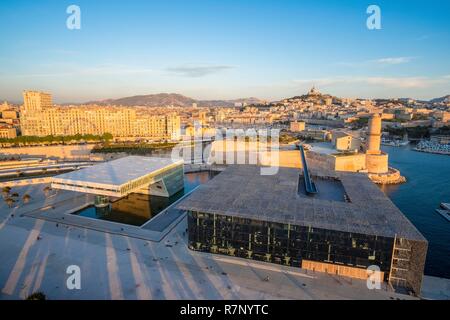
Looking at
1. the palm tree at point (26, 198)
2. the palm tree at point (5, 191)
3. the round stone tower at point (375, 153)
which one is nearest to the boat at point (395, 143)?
the round stone tower at point (375, 153)

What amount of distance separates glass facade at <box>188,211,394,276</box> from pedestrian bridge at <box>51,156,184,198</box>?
10.4m

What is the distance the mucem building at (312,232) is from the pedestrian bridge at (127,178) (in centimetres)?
924

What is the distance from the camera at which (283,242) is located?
18.4 meters

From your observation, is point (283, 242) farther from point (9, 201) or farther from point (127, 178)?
point (9, 201)

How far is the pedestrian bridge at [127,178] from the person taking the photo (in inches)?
1043

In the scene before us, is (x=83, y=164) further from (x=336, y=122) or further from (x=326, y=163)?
(x=336, y=122)

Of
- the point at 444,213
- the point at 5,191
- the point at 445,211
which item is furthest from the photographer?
the point at 445,211

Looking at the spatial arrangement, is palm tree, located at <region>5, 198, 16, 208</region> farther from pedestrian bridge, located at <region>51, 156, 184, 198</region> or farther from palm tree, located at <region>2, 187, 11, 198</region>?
pedestrian bridge, located at <region>51, 156, 184, 198</region>

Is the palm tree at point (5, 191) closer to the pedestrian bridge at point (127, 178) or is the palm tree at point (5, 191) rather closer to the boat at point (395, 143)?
the pedestrian bridge at point (127, 178)

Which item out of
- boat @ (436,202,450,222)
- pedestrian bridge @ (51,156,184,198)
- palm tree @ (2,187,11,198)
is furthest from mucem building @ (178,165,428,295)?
palm tree @ (2,187,11,198)

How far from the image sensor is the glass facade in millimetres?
16906

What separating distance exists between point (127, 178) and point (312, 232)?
18.5m

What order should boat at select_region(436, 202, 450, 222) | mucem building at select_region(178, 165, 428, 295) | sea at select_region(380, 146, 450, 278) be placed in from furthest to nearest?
boat at select_region(436, 202, 450, 222) → sea at select_region(380, 146, 450, 278) → mucem building at select_region(178, 165, 428, 295)

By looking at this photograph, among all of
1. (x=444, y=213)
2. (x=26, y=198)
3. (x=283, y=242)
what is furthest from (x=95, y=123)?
(x=444, y=213)
